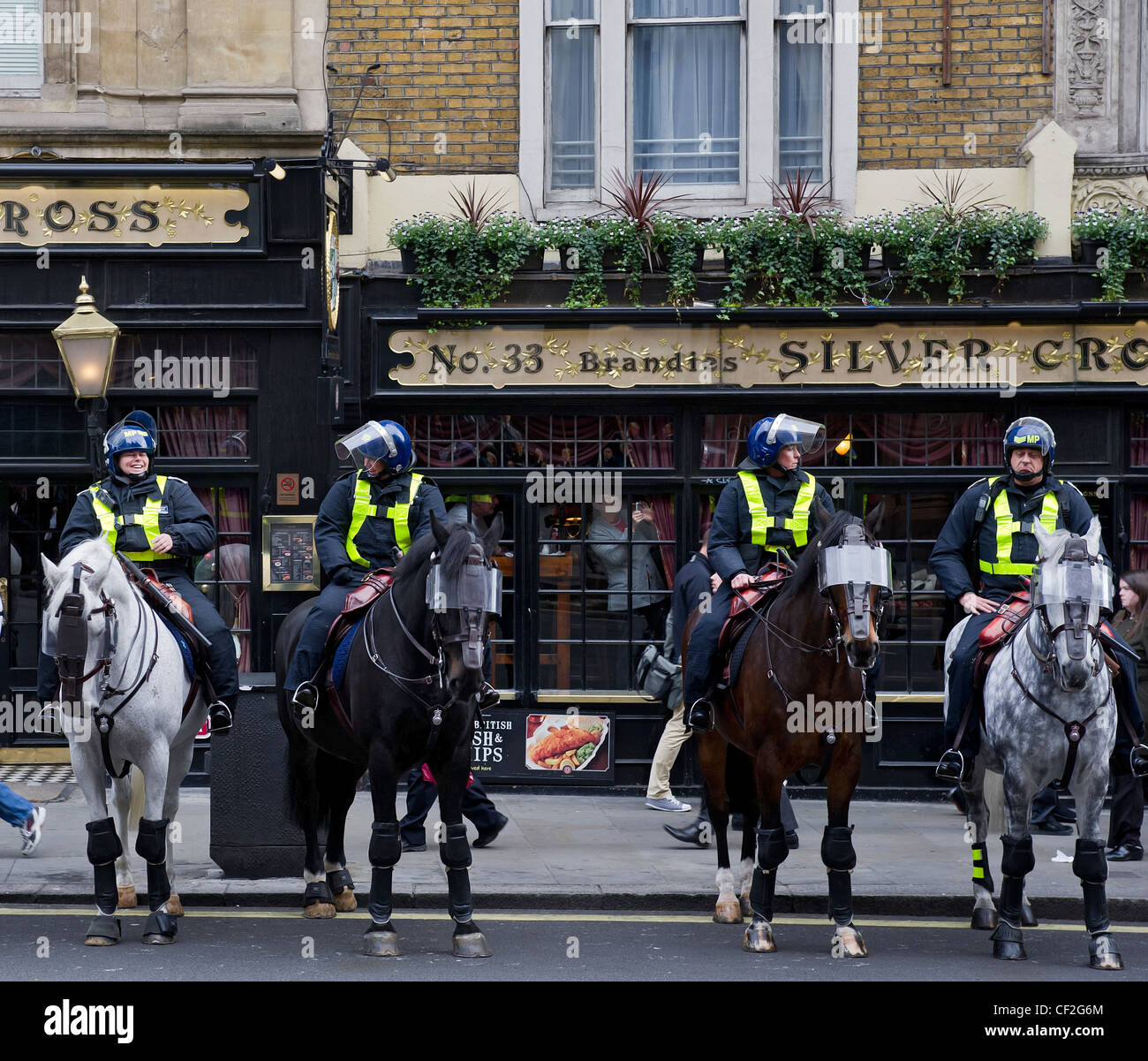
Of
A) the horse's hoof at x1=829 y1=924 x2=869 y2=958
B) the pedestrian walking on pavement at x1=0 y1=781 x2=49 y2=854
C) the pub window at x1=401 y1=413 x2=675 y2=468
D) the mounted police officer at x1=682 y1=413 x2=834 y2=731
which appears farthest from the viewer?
the pub window at x1=401 y1=413 x2=675 y2=468

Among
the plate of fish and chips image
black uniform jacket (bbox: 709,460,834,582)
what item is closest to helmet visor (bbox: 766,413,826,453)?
black uniform jacket (bbox: 709,460,834,582)

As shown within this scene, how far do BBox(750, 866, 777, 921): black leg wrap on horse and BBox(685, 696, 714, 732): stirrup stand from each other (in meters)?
0.95

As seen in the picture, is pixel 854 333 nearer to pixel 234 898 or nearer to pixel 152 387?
pixel 152 387

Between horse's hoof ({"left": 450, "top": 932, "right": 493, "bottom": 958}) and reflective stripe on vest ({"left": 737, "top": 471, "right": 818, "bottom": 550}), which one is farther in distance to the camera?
reflective stripe on vest ({"left": 737, "top": 471, "right": 818, "bottom": 550})

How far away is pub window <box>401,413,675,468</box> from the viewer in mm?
12750

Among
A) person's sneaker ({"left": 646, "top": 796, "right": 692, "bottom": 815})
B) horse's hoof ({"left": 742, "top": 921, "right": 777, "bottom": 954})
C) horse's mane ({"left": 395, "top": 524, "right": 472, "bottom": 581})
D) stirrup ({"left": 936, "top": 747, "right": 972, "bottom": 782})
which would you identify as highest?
horse's mane ({"left": 395, "top": 524, "right": 472, "bottom": 581})

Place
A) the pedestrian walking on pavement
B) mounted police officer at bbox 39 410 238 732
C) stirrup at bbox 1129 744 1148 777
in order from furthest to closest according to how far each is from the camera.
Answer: the pedestrian walking on pavement
mounted police officer at bbox 39 410 238 732
stirrup at bbox 1129 744 1148 777

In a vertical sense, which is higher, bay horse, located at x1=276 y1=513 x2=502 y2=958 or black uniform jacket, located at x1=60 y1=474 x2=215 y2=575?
black uniform jacket, located at x1=60 y1=474 x2=215 y2=575

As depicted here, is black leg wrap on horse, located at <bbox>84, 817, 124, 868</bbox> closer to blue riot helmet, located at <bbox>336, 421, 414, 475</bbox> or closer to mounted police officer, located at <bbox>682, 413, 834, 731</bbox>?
blue riot helmet, located at <bbox>336, 421, 414, 475</bbox>

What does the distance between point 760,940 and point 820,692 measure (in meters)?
1.33

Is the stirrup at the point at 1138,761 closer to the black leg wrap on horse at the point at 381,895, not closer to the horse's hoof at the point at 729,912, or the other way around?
the horse's hoof at the point at 729,912

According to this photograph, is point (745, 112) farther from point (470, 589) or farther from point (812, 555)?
point (470, 589)

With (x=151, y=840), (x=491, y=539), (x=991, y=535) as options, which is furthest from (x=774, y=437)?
(x=151, y=840)

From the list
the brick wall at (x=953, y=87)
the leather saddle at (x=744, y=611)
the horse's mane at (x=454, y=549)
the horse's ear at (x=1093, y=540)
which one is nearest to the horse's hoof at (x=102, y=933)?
the horse's mane at (x=454, y=549)
